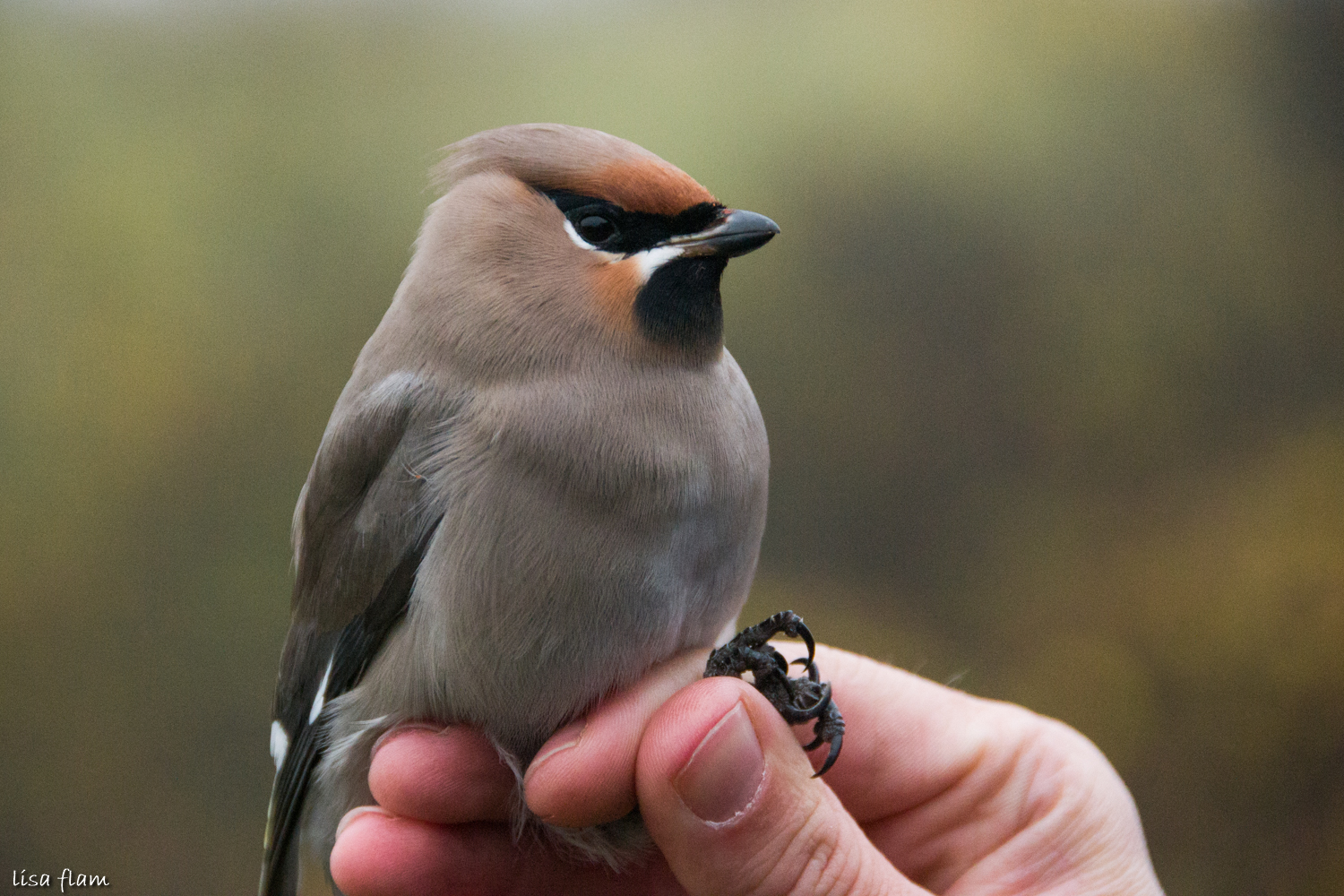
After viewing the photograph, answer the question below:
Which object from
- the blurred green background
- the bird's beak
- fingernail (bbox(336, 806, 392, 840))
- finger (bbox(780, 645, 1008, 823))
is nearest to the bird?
the bird's beak

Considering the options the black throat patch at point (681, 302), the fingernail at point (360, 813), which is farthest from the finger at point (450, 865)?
the black throat patch at point (681, 302)

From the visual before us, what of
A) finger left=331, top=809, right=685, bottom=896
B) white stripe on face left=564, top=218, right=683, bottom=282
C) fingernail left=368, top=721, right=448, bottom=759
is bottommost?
finger left=331, top=809, right=685, bottom=896

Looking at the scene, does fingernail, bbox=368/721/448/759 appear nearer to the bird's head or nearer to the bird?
the bird

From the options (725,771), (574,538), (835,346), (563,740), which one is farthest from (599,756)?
(835,346)

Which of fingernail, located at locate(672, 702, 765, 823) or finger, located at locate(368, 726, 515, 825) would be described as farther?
finger, located at locate(368, 726, 515, 825)

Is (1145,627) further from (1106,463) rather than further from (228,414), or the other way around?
(228,414)

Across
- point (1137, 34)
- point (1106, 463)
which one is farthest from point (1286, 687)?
point (1137, 34)

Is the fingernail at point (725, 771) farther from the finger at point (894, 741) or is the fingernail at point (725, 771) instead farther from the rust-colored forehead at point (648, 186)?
the rust-colored forehead at point (648, 186)

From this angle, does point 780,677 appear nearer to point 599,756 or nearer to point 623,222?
point 599,756
